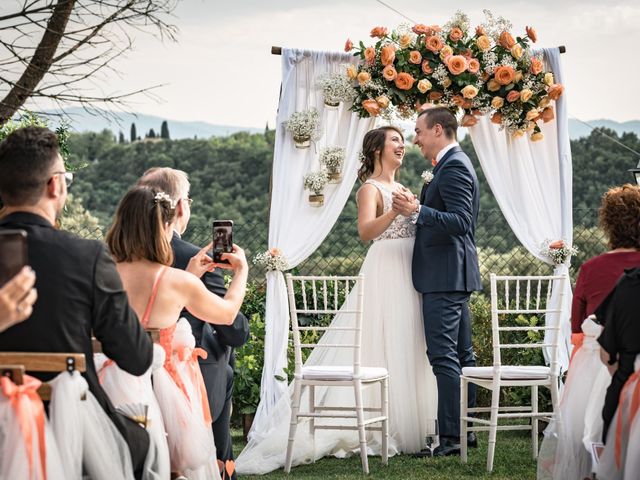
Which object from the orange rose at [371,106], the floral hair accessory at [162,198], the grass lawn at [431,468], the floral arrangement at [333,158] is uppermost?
the orange rose at [371,106]

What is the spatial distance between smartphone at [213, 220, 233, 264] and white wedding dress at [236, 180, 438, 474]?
8.11 feet

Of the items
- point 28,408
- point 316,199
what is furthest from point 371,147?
point 28,408

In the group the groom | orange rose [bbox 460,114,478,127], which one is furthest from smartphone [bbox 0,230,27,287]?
orange rose [bbox 460,114,478,127]

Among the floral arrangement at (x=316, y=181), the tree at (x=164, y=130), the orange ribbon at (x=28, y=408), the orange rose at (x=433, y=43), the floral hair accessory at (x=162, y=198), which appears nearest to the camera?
the orange ribbon at (x=28, y=408)

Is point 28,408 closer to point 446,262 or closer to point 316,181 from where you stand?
point 446,262

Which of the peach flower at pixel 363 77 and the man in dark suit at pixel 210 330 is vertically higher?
the peach flower at pixel 363 77

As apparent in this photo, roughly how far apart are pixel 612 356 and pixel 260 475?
2.37 meters

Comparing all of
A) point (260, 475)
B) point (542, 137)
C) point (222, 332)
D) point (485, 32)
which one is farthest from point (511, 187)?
point (222, 332)

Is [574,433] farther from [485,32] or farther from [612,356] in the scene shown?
[485,32]

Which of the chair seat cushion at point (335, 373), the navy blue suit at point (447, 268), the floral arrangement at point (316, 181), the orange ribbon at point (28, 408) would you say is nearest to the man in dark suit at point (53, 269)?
the orange ribbon at point (28, 408)

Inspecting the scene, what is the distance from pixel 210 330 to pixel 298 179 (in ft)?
8.27

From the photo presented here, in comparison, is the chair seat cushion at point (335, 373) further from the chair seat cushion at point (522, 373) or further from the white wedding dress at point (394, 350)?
the chair seat cushion at point (522, 373)

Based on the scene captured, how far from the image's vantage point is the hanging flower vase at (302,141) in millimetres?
6281

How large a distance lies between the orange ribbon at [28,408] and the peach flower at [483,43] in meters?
4.33
